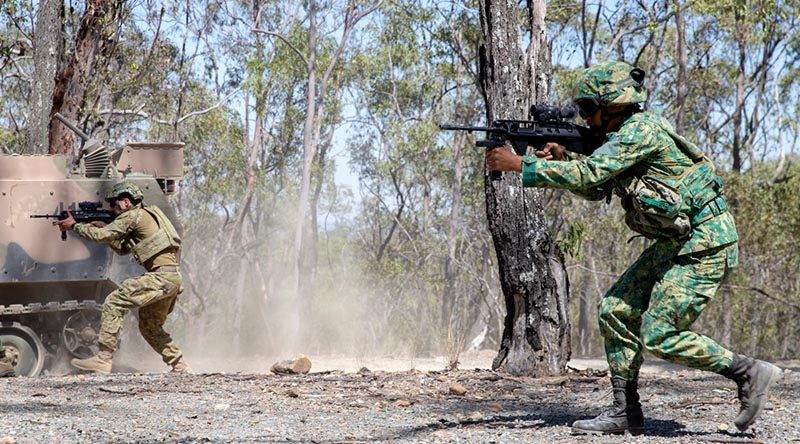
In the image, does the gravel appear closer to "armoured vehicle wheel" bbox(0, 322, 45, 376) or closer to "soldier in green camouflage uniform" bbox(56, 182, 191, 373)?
"soldier in green camouflage uniform" bbox(56, 182, 191, 373)

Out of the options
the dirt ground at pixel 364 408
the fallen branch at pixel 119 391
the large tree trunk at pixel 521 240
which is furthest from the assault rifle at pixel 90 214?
the large tree trunk at pixel 521 240

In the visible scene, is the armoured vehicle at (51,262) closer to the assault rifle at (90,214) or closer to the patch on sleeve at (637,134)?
the assault rifle at (90,214)

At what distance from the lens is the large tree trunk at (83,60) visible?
1609 cm

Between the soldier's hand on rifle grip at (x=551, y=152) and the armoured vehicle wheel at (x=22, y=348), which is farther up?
the soldier's hand on rifle grip at (x=551, y=152)

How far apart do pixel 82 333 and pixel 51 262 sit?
1016mm

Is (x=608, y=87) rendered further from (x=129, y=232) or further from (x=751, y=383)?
(x=129, y=232)

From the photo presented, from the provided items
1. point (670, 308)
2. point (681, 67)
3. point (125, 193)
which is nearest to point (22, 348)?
point (125, 193)

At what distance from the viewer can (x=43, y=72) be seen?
1478 centimetres

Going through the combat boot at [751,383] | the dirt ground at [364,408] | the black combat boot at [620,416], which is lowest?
the dirt ground at [364,408]

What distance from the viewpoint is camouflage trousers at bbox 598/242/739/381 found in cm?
451

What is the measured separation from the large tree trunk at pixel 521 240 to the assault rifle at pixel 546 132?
9.38 feet

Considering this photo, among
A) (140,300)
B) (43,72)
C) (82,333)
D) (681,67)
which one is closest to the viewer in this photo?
(140,300)

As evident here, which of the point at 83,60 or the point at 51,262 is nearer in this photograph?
the point at 51,262

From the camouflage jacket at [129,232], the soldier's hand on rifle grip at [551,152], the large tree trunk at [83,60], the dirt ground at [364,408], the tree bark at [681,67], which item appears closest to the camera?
the soldier's hand on rifle grip at [551,152]
